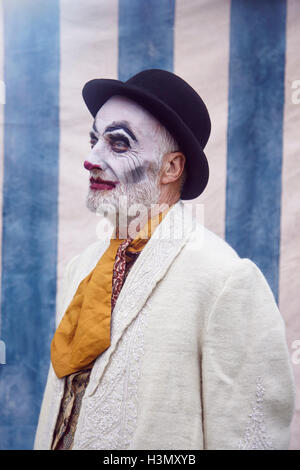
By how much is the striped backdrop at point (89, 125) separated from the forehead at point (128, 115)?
0.49 meters

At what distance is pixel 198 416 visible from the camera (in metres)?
1.09

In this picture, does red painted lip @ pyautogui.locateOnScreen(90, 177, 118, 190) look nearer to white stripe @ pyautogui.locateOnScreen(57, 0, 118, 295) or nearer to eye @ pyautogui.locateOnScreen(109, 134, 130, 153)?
eye @ pyautogui.locateOnScreen(109, 134, 130, 153)

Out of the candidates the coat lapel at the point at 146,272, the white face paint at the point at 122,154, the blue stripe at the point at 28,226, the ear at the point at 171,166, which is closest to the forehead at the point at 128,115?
the white face paint at the point at 122,154

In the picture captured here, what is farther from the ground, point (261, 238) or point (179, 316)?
point (261, 238)

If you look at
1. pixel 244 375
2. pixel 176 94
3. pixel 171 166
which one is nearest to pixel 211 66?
pixel 176 94

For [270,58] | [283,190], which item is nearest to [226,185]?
[283,190]

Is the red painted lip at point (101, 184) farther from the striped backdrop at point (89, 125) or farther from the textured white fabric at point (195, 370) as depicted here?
the striped backdrop at point (89, 125)

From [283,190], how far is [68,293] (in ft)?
3.02

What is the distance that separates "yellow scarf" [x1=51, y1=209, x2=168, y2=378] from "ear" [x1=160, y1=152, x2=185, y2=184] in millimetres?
117

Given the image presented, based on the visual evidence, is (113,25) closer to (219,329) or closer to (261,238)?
(261,238)

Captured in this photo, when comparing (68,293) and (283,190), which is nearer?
(68,293)

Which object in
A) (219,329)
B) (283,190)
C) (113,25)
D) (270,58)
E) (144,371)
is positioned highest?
(113,25)

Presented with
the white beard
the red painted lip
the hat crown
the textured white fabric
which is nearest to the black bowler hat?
the hat crown

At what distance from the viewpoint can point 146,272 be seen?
118cm
